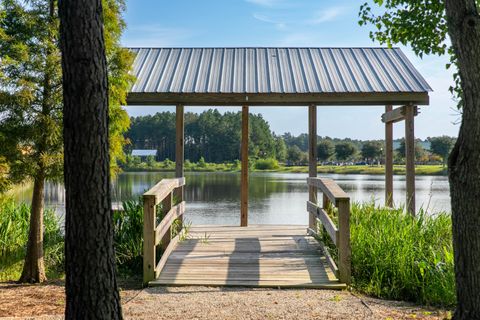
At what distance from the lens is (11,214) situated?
689cm

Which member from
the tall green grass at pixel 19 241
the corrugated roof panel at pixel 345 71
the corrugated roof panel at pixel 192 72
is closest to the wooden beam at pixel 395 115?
the corrugated roof panel at pixel 345 71

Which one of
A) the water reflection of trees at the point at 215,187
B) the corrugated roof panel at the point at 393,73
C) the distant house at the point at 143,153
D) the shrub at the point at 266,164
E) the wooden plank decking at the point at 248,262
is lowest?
the wooden plank decking at the point at 248,262

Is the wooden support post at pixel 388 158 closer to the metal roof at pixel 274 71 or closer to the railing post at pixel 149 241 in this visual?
the metal roof at pixel 274 71

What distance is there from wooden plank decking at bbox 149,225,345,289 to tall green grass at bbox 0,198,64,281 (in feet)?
5.48

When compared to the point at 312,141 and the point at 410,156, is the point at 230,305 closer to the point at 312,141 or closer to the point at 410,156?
the point at 312,141

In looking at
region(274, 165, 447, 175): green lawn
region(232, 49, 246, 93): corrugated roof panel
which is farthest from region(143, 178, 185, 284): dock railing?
region(274, 165, 447, 175): green lawn

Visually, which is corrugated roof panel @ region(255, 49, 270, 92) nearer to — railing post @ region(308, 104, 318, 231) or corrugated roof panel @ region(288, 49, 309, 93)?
corrugated roof panel @ region(288, 49, 309, 93)

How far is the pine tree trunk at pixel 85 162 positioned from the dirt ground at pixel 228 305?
115 cm

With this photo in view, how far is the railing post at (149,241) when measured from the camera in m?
4.49

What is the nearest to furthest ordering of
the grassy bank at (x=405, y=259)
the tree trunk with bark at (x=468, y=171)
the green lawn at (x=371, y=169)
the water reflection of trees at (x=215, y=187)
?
the tree trunk with bark at (x=468, y=171)
the grassy bank at (x=405, y=259)
the water reflection of trees at (x=215, y=187)
the green lawn at (x=371, y=169)

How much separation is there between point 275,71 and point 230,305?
5.06 m

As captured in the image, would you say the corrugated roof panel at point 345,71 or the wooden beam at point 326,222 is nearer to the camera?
the wooden beam at point 326,222

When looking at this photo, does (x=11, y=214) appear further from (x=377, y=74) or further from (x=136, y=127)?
(x=377, y=74)

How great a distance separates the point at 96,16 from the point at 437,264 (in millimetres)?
3651
